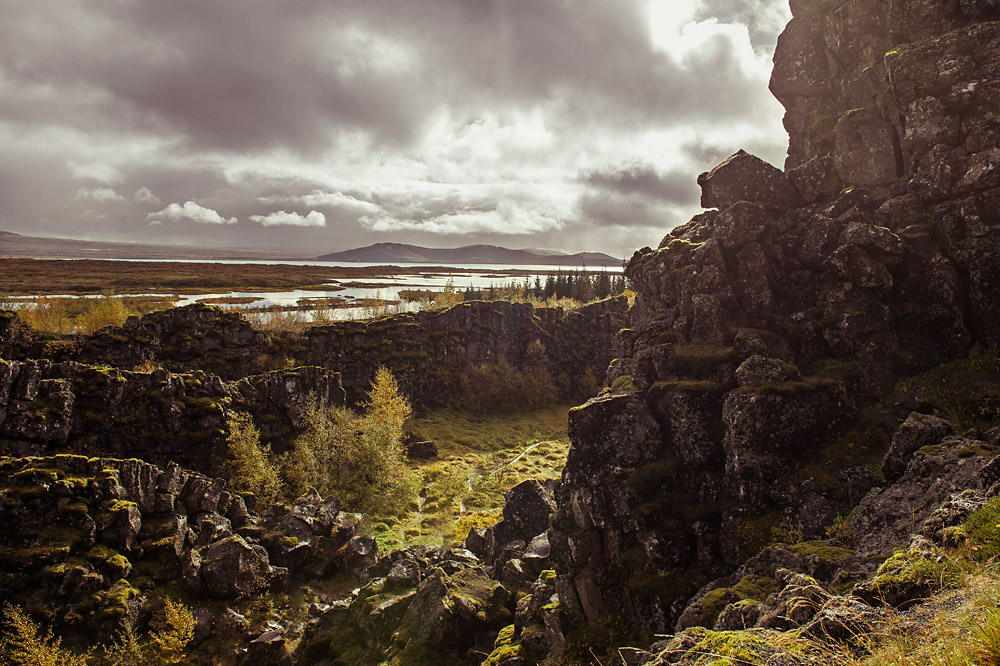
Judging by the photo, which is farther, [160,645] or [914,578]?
[160,645]

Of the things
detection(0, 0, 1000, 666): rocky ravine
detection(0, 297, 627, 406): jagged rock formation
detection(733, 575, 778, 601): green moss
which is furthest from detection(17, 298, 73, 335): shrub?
detection(733, 575, 778, 601): green moss

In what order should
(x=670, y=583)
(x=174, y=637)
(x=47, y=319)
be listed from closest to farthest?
(x=670, y=583) < (x=174, y=637) < (x=47, y=319)

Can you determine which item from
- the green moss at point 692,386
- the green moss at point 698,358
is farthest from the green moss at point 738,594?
the green moss at point 698,358

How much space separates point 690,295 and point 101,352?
226 feet

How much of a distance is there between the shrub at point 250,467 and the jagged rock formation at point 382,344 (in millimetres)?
25808

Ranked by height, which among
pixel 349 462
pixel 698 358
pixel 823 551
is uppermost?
pixel 698 358

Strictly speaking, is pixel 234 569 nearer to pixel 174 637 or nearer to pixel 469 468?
pixel 174 637

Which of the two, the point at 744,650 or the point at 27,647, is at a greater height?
the point at 744,650

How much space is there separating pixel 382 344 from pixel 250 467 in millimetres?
46204

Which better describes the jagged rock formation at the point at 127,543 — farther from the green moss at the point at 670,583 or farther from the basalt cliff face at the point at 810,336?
the green moss at the point at 670,583

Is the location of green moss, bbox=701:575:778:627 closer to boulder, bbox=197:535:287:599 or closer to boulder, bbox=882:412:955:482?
boulder, bbox=882:412:955:482

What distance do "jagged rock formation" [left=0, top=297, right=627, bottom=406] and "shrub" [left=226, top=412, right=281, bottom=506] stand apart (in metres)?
25.8

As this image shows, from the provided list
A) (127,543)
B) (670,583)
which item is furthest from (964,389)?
(127,543)

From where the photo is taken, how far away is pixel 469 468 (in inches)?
2559
